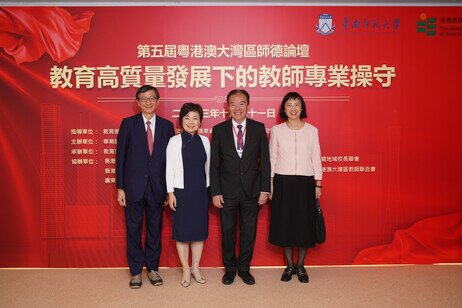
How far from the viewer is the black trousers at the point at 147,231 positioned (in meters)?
3.31

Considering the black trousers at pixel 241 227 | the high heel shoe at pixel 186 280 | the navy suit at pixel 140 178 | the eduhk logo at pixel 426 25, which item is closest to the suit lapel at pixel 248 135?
the black trousers at pixel 241 227

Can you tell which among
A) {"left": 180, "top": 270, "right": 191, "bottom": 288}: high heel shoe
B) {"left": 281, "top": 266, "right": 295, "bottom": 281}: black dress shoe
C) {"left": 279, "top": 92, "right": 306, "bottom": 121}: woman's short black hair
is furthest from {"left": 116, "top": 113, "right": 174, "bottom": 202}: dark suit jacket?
{"left": 281, "top": 266, "right": 295, "bottom": 281}: black dress shoe

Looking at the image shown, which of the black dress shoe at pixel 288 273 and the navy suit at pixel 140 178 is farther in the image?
the black dress shoe at pixel 288 273

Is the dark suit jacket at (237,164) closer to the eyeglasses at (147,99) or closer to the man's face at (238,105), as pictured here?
the man's face at (238,105)

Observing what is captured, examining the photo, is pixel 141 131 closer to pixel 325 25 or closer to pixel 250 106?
pixel 250 106

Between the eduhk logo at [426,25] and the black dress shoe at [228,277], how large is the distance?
115 inches

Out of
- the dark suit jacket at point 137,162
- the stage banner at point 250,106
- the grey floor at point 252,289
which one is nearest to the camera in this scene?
the grey floor at point 252,289

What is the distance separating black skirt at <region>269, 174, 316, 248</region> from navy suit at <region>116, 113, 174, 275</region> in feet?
3.38

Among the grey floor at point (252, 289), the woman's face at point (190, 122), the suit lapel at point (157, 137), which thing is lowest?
the grey floor at point (252, 289)

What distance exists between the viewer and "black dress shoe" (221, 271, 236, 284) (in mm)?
3346

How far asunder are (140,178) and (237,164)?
831mm

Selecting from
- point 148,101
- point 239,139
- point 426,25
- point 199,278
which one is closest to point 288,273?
point 199,278

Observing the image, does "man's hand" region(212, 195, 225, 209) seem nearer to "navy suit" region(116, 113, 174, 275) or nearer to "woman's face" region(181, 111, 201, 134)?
"navy suit" region(116, 113, 174, 275)

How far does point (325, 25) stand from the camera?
370 cm
